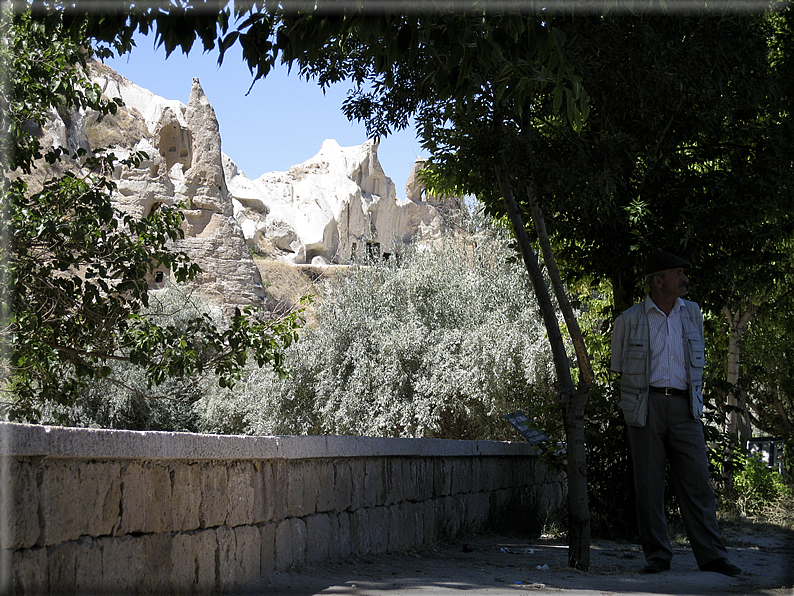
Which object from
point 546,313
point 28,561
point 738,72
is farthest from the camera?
point 738,72

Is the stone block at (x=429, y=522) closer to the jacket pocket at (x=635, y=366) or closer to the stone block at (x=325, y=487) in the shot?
the stone block at (x=325, y=487)

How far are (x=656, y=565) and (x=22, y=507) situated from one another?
144 inches

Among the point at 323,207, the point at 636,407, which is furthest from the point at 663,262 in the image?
the point at 323,207

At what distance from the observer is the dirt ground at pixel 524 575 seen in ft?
12.0

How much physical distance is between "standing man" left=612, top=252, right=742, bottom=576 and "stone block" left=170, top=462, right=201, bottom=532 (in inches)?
107

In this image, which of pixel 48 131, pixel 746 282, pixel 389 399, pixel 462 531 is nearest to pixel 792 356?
pixel 389 399

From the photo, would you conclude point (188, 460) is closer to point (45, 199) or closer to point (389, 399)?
point (45, 199)

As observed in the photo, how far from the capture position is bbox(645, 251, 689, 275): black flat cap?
15.1ft

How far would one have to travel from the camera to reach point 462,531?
641 centimetres

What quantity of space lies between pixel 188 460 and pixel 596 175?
3763 mm

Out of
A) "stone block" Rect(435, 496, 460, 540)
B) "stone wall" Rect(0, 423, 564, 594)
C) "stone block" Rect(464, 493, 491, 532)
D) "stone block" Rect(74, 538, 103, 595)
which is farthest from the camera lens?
"stone block" Rect(464, 493, 491, 532)

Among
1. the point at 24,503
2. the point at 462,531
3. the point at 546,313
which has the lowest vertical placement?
the point at 462,531

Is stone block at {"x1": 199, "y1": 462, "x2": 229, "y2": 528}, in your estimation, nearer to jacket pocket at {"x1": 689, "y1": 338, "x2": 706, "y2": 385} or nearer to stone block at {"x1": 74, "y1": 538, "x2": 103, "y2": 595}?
stone block at {"x1": 74, "y1": 538, "x2": 103, "y2": 595}

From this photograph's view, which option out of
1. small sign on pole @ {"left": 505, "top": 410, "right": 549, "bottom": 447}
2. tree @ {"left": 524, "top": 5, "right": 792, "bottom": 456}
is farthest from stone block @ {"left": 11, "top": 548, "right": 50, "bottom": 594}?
small sign on pole @ {"left": 505, "top": 410, "right": 549, "bottom": 447}
